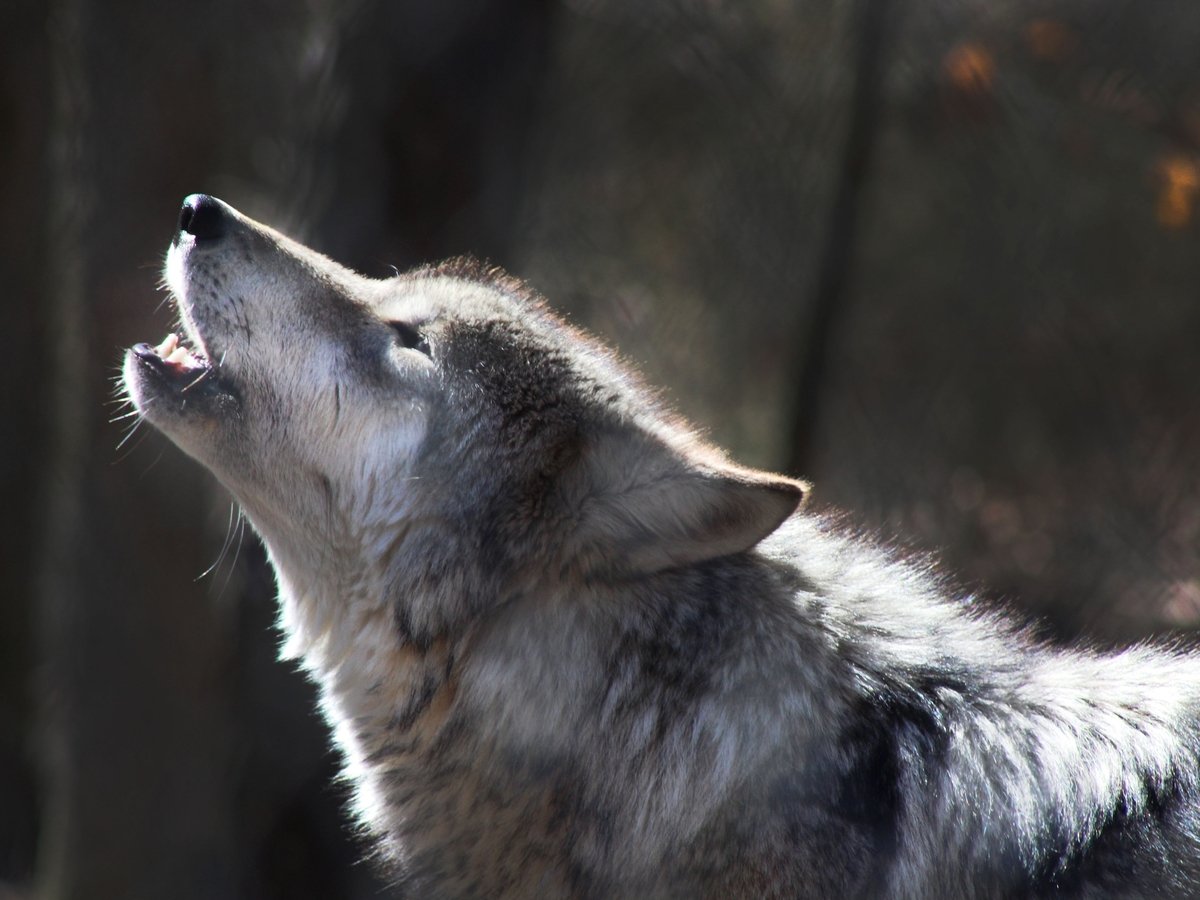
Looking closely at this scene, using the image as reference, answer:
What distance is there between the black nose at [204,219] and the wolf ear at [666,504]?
0.95 m

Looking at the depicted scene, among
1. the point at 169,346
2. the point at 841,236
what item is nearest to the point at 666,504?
the point at 169,346

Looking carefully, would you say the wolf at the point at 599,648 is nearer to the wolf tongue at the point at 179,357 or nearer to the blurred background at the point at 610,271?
the wolf tongue at the point at 179,357

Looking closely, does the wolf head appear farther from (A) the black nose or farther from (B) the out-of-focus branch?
(B) the out-of-focus branch

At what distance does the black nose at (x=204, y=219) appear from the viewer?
2455 millimetres

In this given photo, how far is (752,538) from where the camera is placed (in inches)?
81.1

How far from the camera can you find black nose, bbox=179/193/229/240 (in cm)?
246

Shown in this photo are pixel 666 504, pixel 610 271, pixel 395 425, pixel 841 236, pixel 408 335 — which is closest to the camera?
pixel 666 504

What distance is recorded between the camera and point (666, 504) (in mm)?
2133

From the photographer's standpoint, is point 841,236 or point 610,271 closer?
point 841,236

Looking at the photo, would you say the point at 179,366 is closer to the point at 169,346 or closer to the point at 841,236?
the point at 169,346

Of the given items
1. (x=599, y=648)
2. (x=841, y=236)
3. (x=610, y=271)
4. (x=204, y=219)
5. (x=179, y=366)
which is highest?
(x=610, y=271)

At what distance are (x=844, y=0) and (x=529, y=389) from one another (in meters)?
4.12

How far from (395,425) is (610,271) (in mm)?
5117

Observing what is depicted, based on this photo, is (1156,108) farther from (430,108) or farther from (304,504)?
(304,504)
